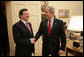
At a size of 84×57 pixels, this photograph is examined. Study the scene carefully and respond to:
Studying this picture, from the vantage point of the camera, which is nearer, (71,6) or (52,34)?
(52,34)

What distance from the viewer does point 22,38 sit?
71.9 inches

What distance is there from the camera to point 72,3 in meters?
5.02

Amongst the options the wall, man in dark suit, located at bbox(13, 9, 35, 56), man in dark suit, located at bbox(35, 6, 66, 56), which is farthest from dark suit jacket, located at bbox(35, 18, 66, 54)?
the wall

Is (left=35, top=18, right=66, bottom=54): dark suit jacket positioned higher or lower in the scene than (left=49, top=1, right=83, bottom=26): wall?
lower

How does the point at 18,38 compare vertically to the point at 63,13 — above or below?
below

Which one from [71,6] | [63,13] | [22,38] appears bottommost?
[22,38]

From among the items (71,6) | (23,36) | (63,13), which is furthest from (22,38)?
(71,6)

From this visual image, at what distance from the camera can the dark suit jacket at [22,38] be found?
5.89 ft

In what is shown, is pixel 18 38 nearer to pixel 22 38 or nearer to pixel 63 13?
pixel 22 38

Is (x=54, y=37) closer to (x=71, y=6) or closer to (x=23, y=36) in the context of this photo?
(x=23, y=36)

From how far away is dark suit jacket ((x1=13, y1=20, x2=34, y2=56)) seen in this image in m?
1.79

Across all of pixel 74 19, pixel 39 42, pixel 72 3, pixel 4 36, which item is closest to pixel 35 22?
pixel 39 42

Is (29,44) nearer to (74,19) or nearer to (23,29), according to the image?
(23,29)

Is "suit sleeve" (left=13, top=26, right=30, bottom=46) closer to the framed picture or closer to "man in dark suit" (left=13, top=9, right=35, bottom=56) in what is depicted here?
"man in dark suit" (left=13, top=9, right=35, bottom=56)
